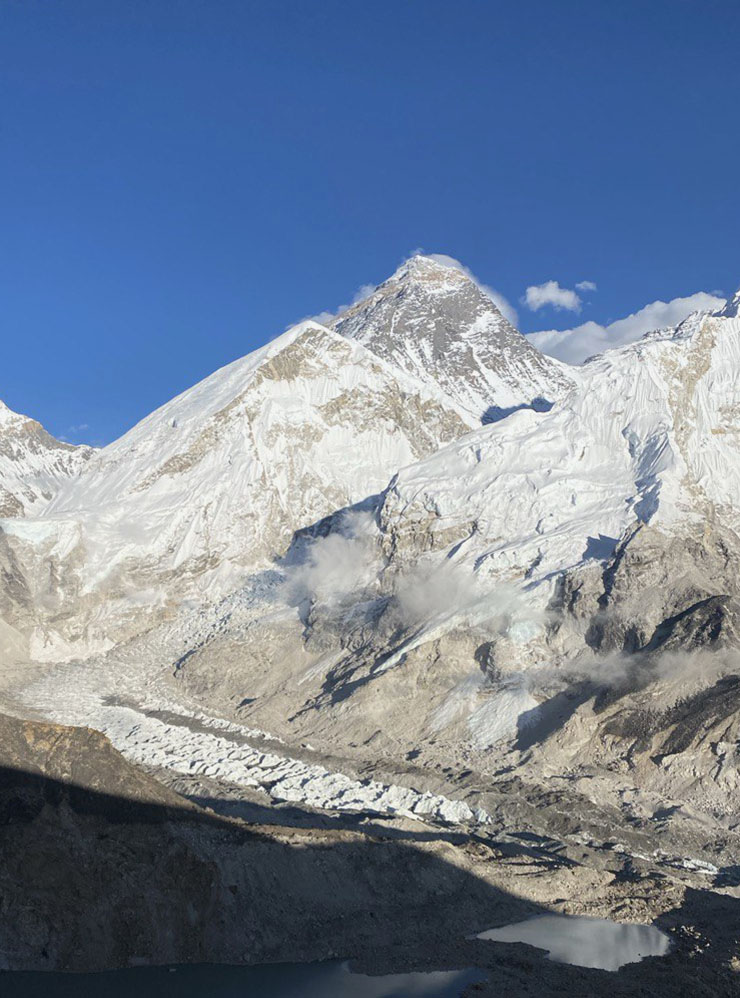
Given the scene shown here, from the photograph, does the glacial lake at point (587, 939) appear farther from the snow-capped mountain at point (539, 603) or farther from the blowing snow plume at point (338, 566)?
the blowing snow plume at point (338, 566)

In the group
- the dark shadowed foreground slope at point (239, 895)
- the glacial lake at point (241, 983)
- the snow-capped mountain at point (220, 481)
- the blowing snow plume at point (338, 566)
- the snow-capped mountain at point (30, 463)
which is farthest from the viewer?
the snow-capped mountain at point (30, 463)

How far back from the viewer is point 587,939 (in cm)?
3634

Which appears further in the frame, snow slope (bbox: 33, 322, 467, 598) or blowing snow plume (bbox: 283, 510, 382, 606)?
snow slope (bbox: 33, 322, 467, 598)

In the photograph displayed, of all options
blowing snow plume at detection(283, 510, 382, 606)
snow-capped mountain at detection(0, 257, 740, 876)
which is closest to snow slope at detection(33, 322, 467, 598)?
snow-capped mountain at detection(0, 257, 740, 876)

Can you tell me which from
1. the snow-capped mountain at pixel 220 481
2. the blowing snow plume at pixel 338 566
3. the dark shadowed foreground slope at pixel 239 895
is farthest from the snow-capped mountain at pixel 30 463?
the dark shadowed foreground slope at pixel 239 895

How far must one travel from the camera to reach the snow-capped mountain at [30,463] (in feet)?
→ 511

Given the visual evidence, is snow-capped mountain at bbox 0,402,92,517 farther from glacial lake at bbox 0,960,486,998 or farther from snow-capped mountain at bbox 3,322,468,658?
glacial lake at bbox 0,960,486,998

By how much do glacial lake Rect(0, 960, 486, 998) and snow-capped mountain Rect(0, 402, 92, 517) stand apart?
409ft

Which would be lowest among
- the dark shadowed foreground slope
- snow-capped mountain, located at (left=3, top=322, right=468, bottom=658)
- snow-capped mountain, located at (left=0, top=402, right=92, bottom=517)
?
the dark shadowed foreground slope

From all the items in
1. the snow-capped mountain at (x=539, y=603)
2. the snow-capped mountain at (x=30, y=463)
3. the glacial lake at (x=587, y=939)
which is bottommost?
the glacial lake at (x=587, y=939)

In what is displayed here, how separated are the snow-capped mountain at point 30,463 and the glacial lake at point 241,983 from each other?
125 meters

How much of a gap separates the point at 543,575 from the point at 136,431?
7878 cm

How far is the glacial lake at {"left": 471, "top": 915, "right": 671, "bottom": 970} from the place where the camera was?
34.4m

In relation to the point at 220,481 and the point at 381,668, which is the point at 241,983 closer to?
the point at 381,668
